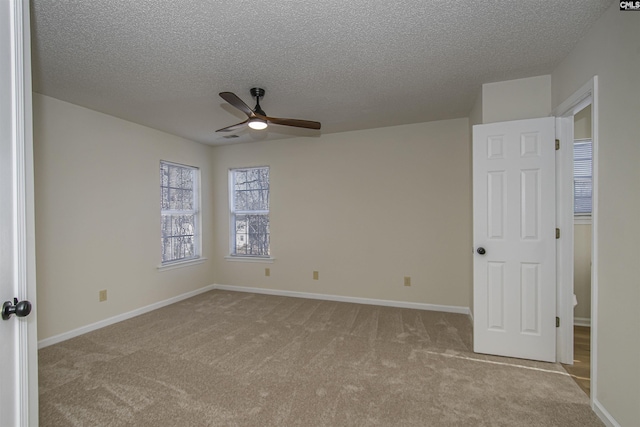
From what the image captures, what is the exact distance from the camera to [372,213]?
13.7ft

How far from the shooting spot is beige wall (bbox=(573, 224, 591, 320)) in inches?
130

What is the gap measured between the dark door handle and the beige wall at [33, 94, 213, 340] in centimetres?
227

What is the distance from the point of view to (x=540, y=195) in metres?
2.51

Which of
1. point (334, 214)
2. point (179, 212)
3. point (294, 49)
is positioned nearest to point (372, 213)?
point (334, 214)

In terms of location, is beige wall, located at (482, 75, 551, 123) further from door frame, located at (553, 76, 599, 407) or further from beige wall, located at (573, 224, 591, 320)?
beige wall, located at (573, 224, 591, 320)

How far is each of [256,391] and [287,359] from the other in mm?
489

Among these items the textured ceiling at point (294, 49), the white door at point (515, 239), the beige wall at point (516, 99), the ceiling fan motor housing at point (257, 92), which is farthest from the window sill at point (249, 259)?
the beige wall at point (516, 99)

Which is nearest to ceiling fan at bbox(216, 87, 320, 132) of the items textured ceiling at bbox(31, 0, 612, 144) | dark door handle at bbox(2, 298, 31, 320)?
textured ceiling at bbox(31, 0, 612, 144)

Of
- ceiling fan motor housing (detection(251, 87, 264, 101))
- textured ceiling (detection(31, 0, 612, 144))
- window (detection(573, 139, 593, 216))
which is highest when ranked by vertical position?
textured ceiling (detection(31, 0, 612, 144))

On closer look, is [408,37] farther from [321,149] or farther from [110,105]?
[110,105]

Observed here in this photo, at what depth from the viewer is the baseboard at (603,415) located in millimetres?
1696

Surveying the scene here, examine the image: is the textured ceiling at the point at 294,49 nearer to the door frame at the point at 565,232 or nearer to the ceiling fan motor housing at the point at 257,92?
the ceiling fan motor housing at the point at 257,92

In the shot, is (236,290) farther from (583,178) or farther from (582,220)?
(583,178)

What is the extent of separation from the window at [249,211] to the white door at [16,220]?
3639mm
